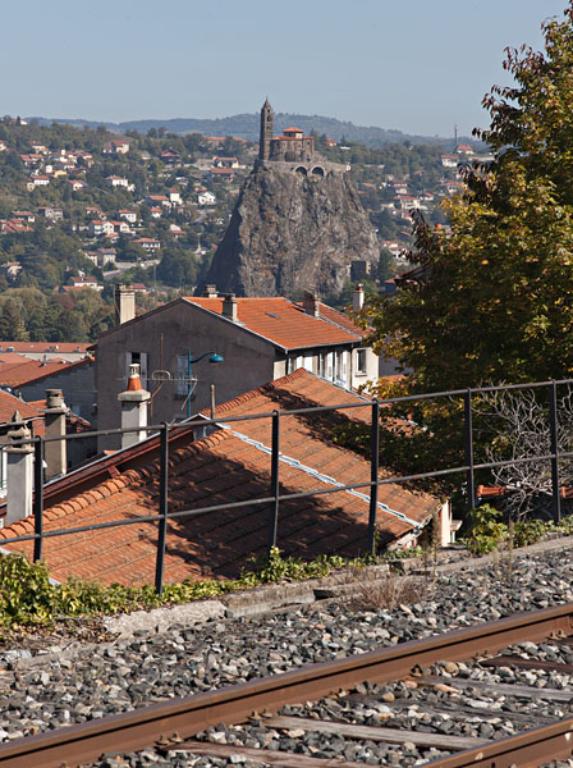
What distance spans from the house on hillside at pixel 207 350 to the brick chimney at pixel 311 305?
109 inches

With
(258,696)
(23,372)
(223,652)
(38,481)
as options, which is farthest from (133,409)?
(23,372)

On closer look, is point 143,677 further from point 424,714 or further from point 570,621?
point 570,621

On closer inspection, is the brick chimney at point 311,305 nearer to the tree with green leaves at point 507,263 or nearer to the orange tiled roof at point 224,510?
the orange tiled roof at point 224,510

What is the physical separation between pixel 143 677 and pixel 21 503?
11198 millimetres

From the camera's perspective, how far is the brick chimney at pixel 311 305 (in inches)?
3084

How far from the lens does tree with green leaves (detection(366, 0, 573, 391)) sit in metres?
18.0

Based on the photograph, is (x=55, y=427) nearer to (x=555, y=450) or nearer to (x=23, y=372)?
(x=555, y=450)

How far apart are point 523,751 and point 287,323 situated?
66.5 metres

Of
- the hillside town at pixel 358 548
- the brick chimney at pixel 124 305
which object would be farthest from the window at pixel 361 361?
the hillside town at pixel 358 548

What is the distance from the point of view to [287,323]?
72.3 meters

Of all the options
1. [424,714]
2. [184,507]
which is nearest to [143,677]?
[424,714]

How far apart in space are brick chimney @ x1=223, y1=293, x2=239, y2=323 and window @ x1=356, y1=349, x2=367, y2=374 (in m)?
13.3

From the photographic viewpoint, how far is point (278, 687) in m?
6.99

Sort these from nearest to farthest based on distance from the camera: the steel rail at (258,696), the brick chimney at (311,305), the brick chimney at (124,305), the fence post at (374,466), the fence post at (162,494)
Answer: the steel rail at (258,696) → the fence post at (162,494) → the fence post at (374,466) → the brick chimney at (124,305) → the brick chimney at (311,305)
